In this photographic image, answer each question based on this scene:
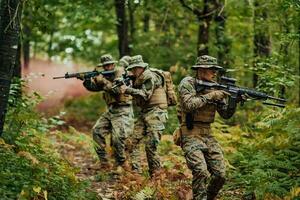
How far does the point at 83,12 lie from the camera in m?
16.2

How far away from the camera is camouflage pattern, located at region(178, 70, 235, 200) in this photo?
7.77 m

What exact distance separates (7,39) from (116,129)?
416 centimetres

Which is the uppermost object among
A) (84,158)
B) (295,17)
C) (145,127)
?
(295,17)

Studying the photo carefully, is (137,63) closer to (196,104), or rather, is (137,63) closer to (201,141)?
(201,141)

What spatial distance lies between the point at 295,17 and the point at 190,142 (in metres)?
4.89

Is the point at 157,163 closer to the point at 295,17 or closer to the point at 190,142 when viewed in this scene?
the point at 190,142

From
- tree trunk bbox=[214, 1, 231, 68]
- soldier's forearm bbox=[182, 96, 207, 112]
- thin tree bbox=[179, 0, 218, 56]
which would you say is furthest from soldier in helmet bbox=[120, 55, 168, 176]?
tree trunk bbox=[214, 1, 231, 68]

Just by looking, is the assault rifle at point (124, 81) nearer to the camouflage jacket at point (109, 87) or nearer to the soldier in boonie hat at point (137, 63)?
the soldier in boonie hat at point (137, 63)

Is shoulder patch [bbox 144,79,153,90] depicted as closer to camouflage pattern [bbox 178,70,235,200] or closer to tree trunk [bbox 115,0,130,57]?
camouflage pattern [bbox 178,70,235,200]

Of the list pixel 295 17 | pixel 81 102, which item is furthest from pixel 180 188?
pixel 81 102

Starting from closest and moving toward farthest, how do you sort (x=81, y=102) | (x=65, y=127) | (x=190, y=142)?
(x=190, y=142), (x=65, y=127), (x=81, y=102)

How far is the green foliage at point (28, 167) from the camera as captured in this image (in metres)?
7.02

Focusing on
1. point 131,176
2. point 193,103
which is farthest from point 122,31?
point 193,103

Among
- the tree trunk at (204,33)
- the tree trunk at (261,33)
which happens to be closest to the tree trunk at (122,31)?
the tree trunk at (204,33)
